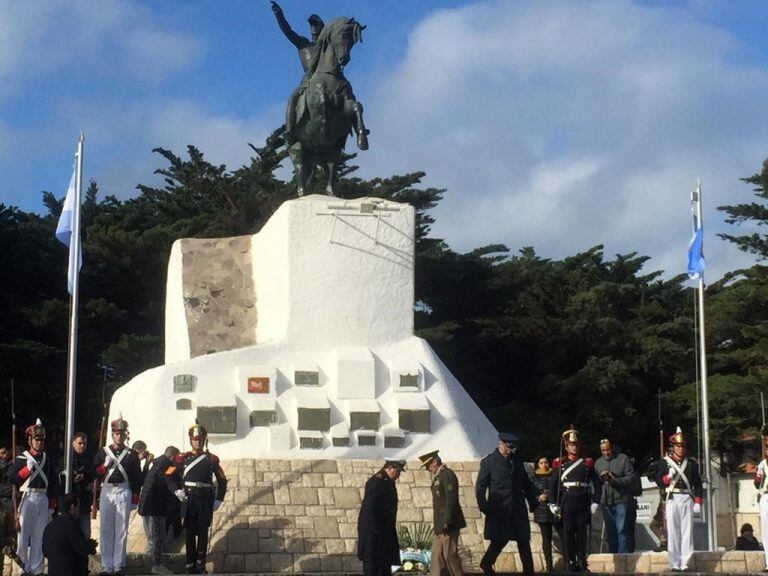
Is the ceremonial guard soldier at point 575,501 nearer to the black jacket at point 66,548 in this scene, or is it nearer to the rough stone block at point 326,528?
the rough stone block at point 326,528

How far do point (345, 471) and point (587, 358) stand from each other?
12198 mm

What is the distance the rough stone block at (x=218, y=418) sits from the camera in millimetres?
17312

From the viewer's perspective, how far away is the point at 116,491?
14.3m

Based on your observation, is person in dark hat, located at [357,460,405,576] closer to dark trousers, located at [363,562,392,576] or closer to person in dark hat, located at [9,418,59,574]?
dark trousers, located at [363,562,392,576]

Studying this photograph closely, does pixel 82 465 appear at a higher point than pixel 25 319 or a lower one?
lower

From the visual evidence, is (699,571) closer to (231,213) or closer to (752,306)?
(752,306)

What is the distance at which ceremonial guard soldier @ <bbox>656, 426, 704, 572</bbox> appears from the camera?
14438 mm

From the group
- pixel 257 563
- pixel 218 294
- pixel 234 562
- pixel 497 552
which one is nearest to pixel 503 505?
pixel 497 552

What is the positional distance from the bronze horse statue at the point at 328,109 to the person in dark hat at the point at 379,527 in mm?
7631

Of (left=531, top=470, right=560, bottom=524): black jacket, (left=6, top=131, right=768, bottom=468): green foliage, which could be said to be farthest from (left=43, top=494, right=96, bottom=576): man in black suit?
(left=6, top=131, right=768, bottom=468): green foliage

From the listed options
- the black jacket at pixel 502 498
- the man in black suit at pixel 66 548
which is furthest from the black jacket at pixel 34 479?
the black jacket at pixel 502 498

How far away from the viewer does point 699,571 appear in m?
14.5

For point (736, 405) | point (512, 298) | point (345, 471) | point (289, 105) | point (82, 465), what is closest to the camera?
point (82, 465)

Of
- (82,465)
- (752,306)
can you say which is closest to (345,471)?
(82,465)
